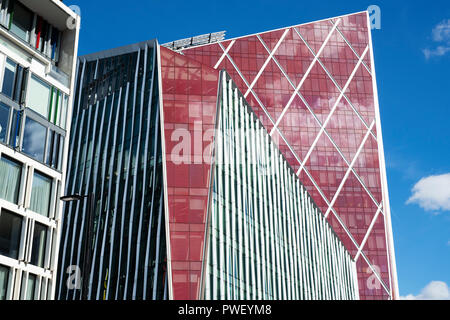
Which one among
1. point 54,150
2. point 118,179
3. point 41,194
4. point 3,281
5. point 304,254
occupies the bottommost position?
point 3,281

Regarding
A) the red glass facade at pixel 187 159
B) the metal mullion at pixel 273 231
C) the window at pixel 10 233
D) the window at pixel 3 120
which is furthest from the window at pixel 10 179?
the metal mullion at pixel 273 231

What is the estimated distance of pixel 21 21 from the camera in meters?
30.8

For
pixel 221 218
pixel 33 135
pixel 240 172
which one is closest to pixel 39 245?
pixel 33 135

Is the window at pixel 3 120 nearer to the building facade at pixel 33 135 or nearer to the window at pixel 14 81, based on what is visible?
the building facade at pixel 33 135

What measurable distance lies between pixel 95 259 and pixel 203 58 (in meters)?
69.7

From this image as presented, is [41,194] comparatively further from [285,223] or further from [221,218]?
[285,223]

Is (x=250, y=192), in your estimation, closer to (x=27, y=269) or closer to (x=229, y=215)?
(x=229, y=215)

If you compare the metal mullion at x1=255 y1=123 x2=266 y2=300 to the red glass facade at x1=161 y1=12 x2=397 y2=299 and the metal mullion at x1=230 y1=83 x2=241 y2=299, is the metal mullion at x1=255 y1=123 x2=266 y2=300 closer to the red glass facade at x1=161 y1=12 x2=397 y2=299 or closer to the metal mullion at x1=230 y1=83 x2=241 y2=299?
the metal mullion at x1=230 y1=83 x2=241 y2=299

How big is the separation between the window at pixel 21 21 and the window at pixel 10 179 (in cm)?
714

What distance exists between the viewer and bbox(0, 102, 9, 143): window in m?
27.2

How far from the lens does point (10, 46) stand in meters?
29.3

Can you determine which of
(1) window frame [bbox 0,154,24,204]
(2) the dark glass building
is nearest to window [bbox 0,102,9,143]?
(1) window frame [bbox 0,154,24,204]

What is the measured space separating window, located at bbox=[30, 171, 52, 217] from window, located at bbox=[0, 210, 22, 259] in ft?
4.90

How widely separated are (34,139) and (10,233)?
510 cm
